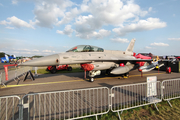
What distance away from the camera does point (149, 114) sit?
3395mm

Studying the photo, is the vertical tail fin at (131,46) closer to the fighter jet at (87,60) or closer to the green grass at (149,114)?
the fighter jet at (87,60)

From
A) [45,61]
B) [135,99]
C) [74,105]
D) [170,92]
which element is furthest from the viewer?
[45,61]

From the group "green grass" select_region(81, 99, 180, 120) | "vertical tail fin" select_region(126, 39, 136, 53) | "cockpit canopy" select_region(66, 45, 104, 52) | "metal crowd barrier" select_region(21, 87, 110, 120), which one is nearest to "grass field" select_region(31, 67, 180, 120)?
"green grass" select_region(81, 99, 180, 120)

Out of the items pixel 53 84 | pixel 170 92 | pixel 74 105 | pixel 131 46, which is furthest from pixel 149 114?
pixel 131 46

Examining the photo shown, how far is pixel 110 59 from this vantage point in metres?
8.73

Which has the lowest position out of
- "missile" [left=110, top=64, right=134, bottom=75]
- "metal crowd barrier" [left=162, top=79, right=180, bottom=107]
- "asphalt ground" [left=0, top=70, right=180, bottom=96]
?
"asphalt ground" [left=0, top=70, right=180, bottom=96]

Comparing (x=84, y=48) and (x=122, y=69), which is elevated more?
(x=84, y=48)

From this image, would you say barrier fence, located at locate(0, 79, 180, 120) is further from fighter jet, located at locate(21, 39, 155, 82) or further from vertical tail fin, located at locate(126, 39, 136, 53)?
vertical tail fin, located at locate(126, 39, 136, 53)

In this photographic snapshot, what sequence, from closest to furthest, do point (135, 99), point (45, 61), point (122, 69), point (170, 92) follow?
point (135, 99), point (170, 92), point (45, 61), point (122, 69)

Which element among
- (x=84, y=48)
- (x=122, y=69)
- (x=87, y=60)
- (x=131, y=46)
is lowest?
(x=122, y=69)

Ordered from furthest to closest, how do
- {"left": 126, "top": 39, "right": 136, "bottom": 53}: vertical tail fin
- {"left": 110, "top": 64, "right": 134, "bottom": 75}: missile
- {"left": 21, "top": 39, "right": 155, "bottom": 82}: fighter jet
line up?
1. {"left": 126, "top": 39, "right": 136, "bottom": 53}: vertical tail fin
2. {"left": 110, "top": 64, "right": 134, "bottom": 75}: missile
3. {"left": 21, "top": 39, "right": 155, "bottom": 82}: fighter jet

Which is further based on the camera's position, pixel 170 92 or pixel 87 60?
pixel 87 60

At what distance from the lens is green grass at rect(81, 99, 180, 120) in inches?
124

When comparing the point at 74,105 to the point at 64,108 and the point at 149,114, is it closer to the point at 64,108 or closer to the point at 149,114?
the point at 64,108
